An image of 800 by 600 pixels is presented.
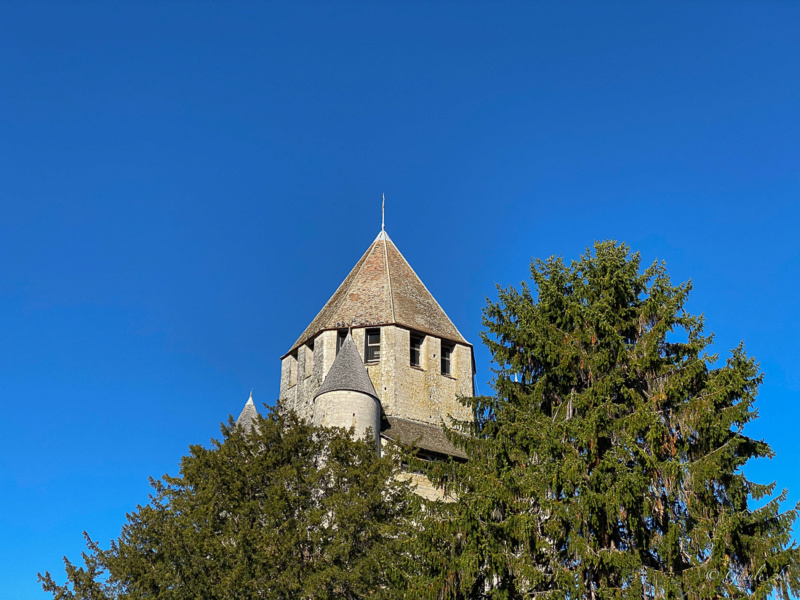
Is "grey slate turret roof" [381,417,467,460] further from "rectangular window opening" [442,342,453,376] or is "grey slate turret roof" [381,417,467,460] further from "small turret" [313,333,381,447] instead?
"rectangular window opening" [442,342,453,376]

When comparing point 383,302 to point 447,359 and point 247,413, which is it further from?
Result: point 247,413

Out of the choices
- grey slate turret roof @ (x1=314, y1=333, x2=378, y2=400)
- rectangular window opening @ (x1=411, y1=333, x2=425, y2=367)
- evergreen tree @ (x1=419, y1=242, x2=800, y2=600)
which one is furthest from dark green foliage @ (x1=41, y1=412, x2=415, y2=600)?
rectangular window opening @ (x1=411, y1=333, x2=425, y2=367)

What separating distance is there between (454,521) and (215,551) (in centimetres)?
593

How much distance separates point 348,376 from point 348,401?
3.33 ft

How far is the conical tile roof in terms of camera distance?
31.0 meters

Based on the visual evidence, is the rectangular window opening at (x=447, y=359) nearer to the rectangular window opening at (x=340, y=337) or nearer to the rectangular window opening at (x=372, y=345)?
the rectangular window opening at (x=372, y=345)

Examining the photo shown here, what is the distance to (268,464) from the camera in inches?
830

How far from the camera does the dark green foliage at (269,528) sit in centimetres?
1802

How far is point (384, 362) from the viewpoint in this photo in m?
29.7

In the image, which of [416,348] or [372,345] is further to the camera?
[416,348]

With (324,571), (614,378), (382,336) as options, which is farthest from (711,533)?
(382,336)

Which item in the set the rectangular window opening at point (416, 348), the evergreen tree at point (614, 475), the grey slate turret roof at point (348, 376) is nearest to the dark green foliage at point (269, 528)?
the evergreen tree at point (614, 475)

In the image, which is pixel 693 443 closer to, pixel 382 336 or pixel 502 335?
pixel 502 335

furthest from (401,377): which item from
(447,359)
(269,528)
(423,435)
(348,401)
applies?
(269,528)
